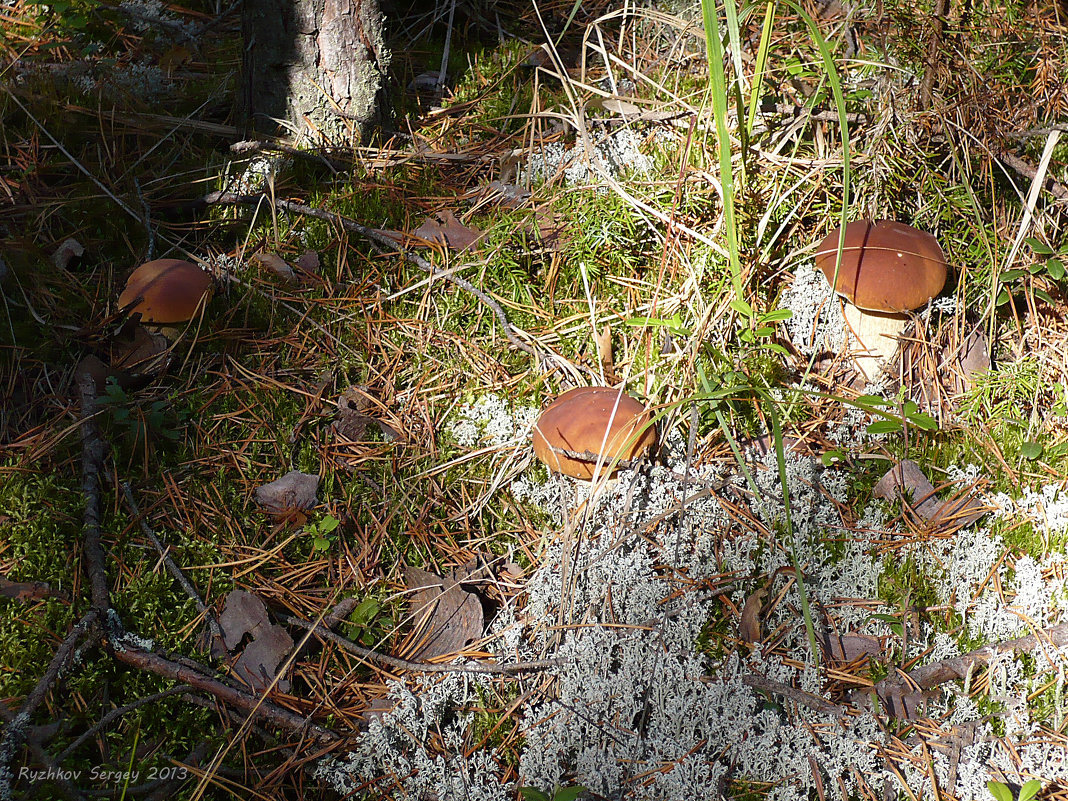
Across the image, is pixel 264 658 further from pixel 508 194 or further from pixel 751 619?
pixel 508 194

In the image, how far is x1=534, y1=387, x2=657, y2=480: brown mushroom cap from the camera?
193 cm

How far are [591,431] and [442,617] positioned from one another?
2.16 feet

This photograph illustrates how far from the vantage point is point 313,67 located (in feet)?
9.33

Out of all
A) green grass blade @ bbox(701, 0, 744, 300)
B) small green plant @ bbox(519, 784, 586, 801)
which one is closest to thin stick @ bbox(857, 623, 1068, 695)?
small green plant @ bbox(519, 784, 586, 801)

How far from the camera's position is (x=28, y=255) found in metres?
2.50

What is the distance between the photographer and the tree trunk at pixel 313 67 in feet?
9.08

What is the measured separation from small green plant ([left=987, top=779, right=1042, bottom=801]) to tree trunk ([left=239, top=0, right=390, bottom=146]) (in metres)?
2.92

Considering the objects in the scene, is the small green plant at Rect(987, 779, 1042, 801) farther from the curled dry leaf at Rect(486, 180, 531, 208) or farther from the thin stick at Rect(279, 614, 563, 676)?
the curled dry leaf at Rect(486, 180, 531, 208)

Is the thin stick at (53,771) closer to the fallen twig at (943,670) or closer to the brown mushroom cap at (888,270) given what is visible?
the fallen twig at (943,670)

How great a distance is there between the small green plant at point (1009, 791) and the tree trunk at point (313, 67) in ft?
9.57

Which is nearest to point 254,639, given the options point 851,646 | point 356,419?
point 356,419

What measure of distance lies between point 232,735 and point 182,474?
2.66 feet

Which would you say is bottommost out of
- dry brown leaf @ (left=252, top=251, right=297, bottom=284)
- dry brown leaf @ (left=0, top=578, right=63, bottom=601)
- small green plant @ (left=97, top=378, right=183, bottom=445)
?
dry brown leaf @ (left=0, top=578, right=63, bottom=601)

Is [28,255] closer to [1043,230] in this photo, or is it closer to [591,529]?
[591,529]
